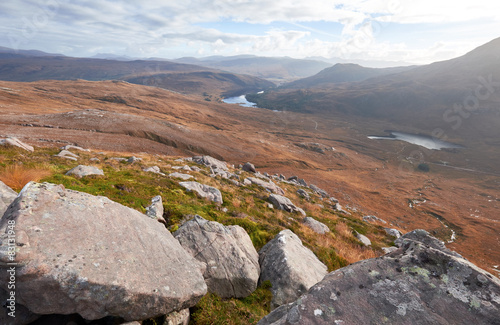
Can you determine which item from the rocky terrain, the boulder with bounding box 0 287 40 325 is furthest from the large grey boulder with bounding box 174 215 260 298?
the boulder with bounding box 0 287 40 325

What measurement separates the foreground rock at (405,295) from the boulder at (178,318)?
2104mm

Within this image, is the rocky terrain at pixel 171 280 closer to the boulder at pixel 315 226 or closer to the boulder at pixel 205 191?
the boulder at pixel 205 191

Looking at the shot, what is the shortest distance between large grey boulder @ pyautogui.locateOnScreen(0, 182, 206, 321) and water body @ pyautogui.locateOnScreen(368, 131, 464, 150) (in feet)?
530

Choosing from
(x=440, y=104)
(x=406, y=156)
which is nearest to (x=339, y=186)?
(x=406, y=156)

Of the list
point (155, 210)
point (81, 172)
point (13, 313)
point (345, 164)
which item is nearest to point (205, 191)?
point (155, 210)

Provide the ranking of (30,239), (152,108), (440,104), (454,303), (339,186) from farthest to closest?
1. (440,104)
2. (152,108)
3. (339,186)
4. (30,239)
5. (454,303)

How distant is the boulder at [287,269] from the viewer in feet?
25.6

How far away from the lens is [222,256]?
8328 millimetres

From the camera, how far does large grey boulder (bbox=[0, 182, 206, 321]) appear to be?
418 cm

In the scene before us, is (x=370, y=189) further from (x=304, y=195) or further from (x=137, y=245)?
(x=137, y=245)

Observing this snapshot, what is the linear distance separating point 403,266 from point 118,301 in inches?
252

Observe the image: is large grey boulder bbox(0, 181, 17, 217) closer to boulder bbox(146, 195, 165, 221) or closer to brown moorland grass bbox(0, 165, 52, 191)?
brown moorland grass bbox(0, 165, 52, 191)

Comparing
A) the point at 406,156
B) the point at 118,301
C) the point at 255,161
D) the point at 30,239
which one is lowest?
the point at 406,156

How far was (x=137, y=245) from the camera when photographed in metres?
6.14
